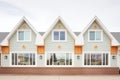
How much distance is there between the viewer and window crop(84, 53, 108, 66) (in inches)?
862

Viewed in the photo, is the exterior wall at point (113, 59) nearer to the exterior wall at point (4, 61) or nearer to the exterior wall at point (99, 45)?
the exterior wall at point (99, 45)

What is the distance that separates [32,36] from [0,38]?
20.9 feet

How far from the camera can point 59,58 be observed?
22.0 meters

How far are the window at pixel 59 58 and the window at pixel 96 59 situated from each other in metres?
2.18

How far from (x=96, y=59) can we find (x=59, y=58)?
4.77 metres

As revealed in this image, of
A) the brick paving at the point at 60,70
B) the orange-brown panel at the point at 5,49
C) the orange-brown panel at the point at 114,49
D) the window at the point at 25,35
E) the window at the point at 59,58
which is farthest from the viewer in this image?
the window at the point at 25,35

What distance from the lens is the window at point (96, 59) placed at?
2191 cm

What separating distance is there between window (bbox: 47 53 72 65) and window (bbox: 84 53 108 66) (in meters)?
2.18

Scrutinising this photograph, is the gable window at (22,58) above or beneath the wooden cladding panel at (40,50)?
beneath

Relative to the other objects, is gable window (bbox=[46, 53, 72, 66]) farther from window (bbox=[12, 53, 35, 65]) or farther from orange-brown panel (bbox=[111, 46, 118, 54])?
orange-brown panel (bbox=[111, 46, 118, 54])

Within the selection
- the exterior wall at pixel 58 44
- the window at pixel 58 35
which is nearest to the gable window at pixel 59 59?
the exterior wall at pixel 58 44

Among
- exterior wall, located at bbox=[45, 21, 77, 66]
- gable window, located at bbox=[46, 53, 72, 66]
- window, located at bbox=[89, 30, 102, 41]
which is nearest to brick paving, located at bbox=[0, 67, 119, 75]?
gable window, located at bbox=[46, 53, 72, 66]

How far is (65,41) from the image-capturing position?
2198 centimetres

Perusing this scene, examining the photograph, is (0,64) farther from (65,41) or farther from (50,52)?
(65,41)
